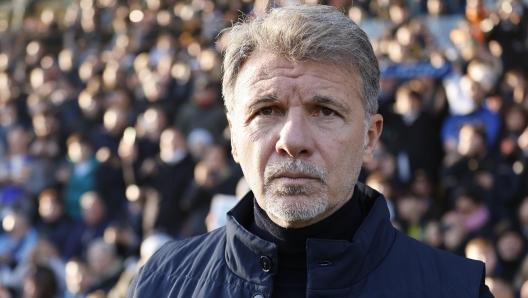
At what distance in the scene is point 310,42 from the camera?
7.45 feet

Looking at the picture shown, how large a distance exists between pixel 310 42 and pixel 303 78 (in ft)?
0.36

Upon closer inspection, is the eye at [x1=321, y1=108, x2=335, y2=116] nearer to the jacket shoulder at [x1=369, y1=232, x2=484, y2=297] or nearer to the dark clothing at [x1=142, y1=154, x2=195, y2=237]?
the jacket shoulder at [x1=369, y1=232, x2=484, y2=297]

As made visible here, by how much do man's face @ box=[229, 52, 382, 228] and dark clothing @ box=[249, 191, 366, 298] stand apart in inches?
1.0

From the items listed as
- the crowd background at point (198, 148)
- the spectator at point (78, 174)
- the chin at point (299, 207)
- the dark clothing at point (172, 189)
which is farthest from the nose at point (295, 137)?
the spectator at point (78, 174)

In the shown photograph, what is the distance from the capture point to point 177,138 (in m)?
8.10

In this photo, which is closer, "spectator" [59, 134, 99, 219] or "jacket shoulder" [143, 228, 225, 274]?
"jacket shoulder" [143, 228, 225, 274]

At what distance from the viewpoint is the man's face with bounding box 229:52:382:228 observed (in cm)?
220

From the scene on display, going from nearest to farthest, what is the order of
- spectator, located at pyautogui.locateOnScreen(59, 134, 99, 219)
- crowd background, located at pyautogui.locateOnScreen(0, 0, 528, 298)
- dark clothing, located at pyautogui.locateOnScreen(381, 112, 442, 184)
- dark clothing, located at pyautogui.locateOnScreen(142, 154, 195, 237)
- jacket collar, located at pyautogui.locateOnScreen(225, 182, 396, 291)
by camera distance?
jacket collar, located at pyautogui.locateOnScreen(225, 182, 396, 291) → crowd background, located at pyautogui.locateOnScreen(0, 0, 528, 298) → dark clothing, located at pyautogui.locateOnScreen(381, 112, 442, 184) → dark clothing, located at pyautogui.locateOnScreen(142, 154, 195, 237) → spectator, located at pyautogui.locateOnScreen(59, 134, 99, 219)

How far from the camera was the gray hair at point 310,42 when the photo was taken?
2291mm

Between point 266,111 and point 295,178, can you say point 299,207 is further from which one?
point 266,111

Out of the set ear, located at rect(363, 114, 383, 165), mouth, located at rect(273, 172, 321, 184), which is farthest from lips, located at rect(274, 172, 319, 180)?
ear, located at rect(363, 114, 383, 165)

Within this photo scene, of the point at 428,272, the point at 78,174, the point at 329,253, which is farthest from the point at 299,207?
the point at 78,174

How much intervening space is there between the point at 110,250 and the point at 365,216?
5.13 meters

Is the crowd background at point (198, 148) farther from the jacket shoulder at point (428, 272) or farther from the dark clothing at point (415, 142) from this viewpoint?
the jacket shoulder at point (428, 272)
